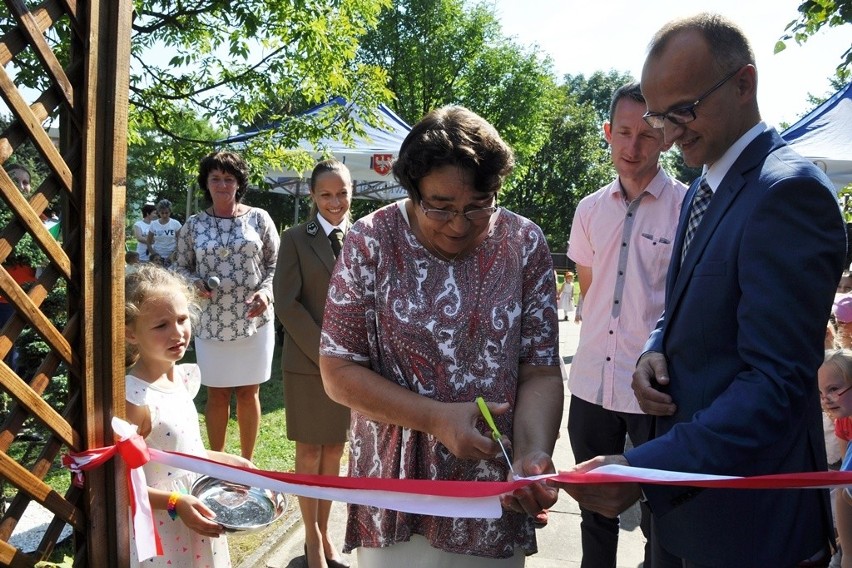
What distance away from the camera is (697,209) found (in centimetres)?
222

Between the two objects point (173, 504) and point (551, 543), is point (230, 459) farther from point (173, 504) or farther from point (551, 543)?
point (551, 543)

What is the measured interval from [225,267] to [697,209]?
3712 millimetres

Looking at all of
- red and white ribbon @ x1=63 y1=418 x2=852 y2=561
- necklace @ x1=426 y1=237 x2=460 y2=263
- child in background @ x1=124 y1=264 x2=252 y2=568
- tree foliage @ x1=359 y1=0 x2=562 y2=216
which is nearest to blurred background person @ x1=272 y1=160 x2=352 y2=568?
child in background @ x1=124 y1=264 x2=252 y2=568

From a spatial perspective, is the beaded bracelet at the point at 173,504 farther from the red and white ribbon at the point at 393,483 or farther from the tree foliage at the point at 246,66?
the tree foliage at the point at 246,66

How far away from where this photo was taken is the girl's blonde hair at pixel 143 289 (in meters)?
2.73

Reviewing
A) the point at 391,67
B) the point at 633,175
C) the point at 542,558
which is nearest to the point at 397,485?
the point at 633,175

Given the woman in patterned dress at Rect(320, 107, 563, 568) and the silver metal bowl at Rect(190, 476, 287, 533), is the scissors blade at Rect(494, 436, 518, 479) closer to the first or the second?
the woman in patterned dress at Rect(320, 107, 563, 568)

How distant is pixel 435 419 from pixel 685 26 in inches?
50.0

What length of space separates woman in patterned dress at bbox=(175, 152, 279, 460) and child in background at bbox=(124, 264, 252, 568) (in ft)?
7.15

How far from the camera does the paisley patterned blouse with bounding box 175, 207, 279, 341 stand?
16.7ft

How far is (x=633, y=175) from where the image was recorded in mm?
3617

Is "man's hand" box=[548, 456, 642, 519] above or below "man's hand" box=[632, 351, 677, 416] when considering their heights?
below

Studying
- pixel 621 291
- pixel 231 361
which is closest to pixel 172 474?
pixel 621 291

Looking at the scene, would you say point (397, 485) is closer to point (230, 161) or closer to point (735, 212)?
point (735, 212)
